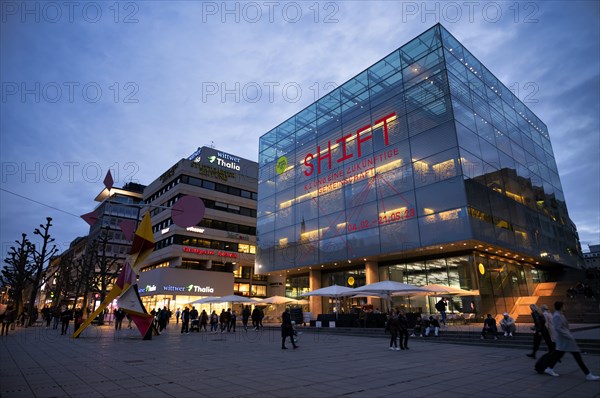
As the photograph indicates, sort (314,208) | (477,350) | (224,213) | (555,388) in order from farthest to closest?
(224,213) < (314,208) < (477,350) < (555,388)

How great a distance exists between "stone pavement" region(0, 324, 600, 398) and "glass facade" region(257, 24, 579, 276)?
14241mm

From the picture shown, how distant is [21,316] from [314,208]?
32672 mm

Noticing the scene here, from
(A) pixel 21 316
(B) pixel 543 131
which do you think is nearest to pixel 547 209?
(B) pixel 543 131

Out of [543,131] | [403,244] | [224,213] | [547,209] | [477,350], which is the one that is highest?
[543,131]

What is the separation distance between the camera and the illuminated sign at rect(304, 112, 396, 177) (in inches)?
1180

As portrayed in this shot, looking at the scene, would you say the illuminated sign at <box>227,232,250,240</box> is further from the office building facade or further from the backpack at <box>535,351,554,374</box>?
the backpack at <box>535,351,554,374</box>

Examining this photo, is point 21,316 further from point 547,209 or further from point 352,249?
point 547,209

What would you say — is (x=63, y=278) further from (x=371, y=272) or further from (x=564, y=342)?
(x=564, y=342)

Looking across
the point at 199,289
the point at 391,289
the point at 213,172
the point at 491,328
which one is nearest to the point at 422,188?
the point at 391,289

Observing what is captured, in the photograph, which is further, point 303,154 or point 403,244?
point 303,154

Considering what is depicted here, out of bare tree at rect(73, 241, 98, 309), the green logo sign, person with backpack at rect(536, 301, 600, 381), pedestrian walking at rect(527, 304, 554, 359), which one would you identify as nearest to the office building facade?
bare tree at rect(73, 241, 98, 309)

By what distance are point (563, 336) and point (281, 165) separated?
112 ft

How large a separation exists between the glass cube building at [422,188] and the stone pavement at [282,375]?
1380cm

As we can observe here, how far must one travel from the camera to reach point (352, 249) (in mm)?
29875
